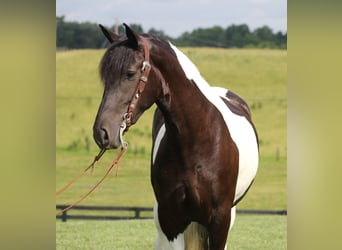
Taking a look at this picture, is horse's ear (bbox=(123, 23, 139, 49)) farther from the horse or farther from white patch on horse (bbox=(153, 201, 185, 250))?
white patch on horse (bbox=(153, 201, 185, 250))

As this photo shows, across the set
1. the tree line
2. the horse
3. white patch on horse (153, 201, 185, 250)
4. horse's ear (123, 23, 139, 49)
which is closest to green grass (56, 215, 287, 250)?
white patch on horse (153, 201, 185, 250)

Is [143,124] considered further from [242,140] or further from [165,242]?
[165,242]

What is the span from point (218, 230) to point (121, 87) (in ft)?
4.16

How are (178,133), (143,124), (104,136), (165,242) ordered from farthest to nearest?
(143,124) → (165,242) → (178,133) → (104,136)

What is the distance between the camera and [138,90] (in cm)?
350

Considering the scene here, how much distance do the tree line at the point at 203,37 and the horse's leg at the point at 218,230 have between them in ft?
57.8

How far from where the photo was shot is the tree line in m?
22.3

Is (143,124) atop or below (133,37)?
below

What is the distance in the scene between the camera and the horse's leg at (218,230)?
4230 millimetres

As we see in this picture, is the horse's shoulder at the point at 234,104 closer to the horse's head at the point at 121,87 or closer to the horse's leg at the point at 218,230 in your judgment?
the horse's leg at the point at 218,230

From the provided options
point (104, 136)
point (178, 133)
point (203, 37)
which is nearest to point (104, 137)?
point (104, 136)
